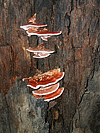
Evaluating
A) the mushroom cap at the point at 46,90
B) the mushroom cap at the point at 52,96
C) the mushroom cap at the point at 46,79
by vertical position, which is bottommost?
the mushroom cap at the point at 52,96

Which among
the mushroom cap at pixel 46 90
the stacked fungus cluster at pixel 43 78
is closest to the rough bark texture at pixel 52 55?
the stacked fungus cluster at pixel 43 78

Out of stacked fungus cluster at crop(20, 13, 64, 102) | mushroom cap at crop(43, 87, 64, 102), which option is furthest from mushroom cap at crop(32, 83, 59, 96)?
mushroom cap at crop(43, 87, 64, 102)

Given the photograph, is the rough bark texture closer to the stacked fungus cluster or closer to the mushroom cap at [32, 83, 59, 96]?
the stacked fungus cluster

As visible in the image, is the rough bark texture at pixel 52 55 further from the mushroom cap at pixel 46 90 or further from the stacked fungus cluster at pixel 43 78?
the mushroom cap at pixel 46 90

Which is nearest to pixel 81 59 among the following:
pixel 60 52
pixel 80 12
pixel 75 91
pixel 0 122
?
pixel 60 52

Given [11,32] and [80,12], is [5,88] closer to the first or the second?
[11,32]

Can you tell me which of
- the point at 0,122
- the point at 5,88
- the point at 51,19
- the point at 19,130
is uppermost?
the point at 51,19

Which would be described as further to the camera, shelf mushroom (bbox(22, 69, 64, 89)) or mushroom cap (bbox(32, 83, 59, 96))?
mushroom cap (bbox(32, 83, 59, 96))

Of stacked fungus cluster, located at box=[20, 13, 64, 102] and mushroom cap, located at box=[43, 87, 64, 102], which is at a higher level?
stacked fungus cluster, located at box=[20, 13, 64, 102]
